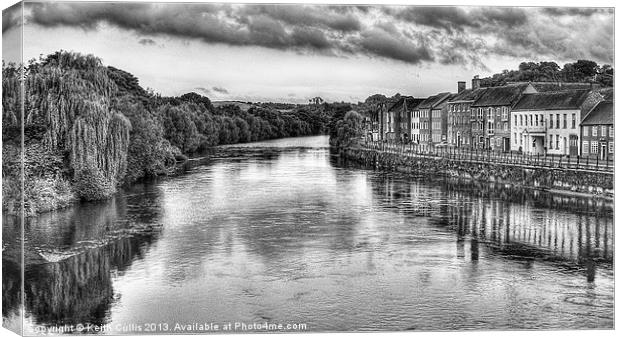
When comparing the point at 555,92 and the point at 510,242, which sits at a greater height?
the point at 555,92

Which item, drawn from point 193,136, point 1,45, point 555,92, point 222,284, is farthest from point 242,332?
point 193,136

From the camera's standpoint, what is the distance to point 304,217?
22.6m

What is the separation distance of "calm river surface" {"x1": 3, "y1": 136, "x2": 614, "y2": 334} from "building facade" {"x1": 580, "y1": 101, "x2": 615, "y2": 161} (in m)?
2.50

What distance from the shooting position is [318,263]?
673 inches

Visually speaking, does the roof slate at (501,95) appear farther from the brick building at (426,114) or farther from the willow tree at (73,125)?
the willow tree at (73,125)

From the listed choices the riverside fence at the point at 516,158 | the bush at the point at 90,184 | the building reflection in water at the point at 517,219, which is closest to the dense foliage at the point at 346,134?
the riverside fence at the point at 516,158

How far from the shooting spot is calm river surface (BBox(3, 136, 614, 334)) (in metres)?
13.9

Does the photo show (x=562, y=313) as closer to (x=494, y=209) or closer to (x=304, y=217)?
(x=304, y=217)

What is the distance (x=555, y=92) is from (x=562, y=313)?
21764mm

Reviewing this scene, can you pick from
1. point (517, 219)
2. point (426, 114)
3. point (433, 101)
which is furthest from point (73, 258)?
point (426, 114)

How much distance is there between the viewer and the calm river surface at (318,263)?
1395cm

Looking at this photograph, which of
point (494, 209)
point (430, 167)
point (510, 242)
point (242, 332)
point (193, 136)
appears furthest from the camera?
point (193, 136)

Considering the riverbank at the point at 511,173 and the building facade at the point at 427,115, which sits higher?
the building facade at the point at 427,115

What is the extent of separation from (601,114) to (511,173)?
4.33 metres
